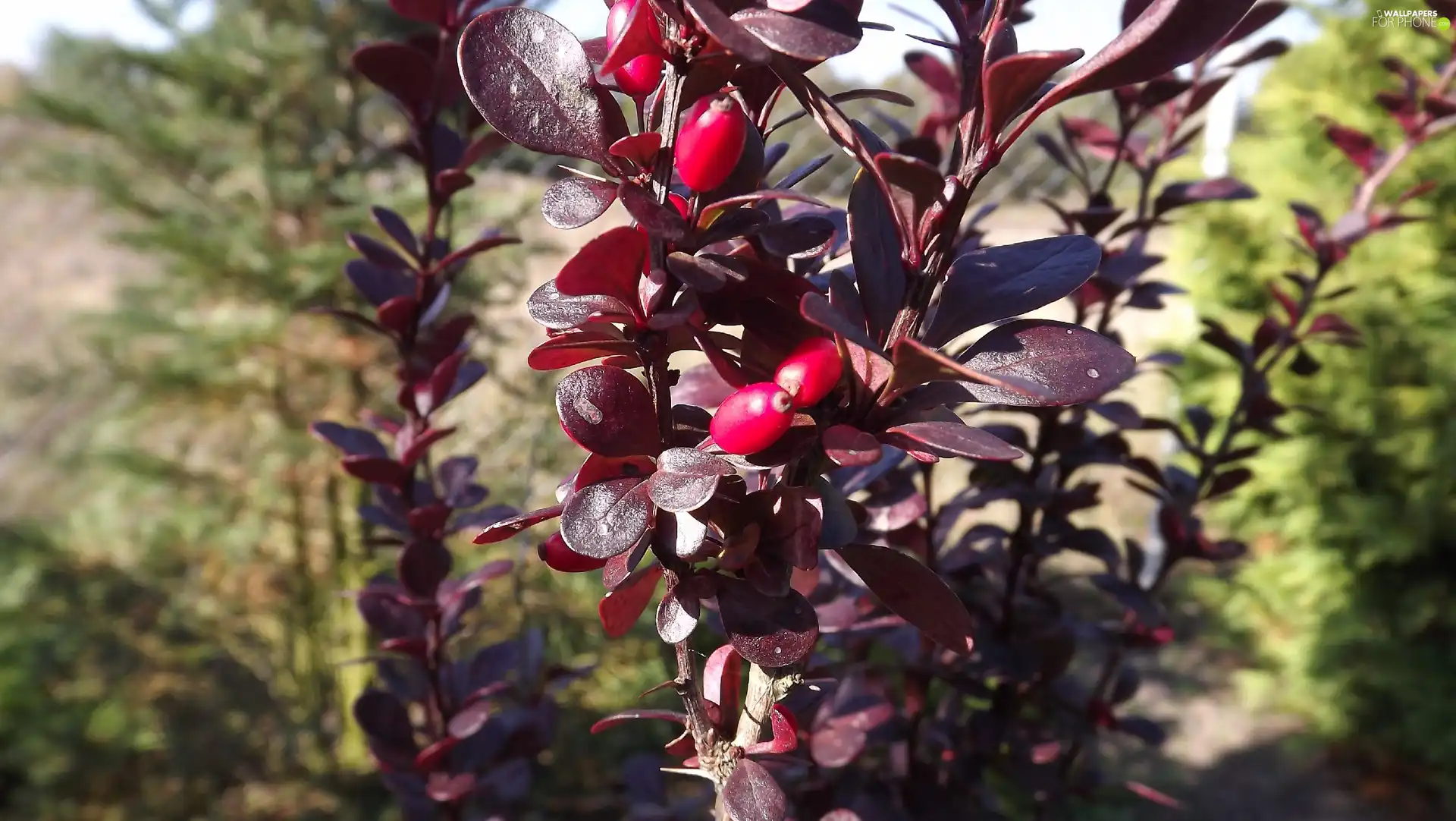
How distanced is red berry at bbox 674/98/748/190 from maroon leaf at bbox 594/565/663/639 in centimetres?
25

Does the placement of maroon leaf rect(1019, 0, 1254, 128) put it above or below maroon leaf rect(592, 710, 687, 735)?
above

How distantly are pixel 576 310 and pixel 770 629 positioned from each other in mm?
214

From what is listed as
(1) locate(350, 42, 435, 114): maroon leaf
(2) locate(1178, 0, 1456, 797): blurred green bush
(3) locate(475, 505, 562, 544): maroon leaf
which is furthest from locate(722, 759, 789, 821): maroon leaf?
(2) locate(1178, 0, 1456, 797): blurred green bush

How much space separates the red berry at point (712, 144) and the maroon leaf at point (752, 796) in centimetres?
37

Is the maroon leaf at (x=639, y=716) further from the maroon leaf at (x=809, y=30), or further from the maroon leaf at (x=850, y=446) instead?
the maroon leaf at (x=809, y=30)

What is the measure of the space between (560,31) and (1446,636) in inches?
125

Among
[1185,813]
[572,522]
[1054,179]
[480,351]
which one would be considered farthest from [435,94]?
[1054,179]

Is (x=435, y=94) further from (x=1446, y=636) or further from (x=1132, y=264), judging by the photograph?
(x=1446, y=636)

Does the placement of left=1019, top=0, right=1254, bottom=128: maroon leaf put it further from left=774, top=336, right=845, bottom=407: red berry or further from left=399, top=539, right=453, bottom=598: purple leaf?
left=399, top=539, right=453, bottom=598: purple leaf

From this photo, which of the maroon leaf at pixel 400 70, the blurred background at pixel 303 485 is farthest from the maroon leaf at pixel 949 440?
the blurred background at pixel 303 485

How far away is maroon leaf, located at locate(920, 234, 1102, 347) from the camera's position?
1.57 feet

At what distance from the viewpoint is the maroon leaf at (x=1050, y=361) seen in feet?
1.45

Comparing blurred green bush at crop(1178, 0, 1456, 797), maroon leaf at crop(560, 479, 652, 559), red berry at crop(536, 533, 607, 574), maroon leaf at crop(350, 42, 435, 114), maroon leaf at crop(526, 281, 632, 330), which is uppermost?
maroon leaf at crop(350, 42, 435, 114)

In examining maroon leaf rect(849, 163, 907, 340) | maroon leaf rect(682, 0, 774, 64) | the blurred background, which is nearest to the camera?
maroon leaf rect(682, 0, 774, 64)
